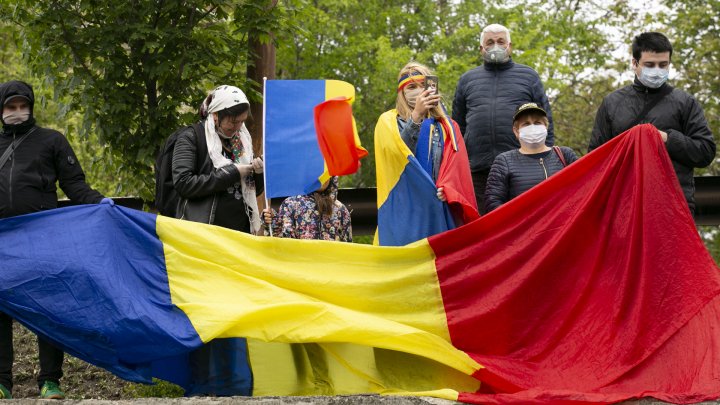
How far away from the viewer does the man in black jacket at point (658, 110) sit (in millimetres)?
6992

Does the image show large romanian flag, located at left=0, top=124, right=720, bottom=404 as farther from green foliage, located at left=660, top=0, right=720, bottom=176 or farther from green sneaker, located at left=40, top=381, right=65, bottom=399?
green foliage, located at left=660, top=0, right=720, bottom=176

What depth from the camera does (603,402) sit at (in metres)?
5.72

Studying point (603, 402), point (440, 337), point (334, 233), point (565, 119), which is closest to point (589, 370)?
point (603, 402)

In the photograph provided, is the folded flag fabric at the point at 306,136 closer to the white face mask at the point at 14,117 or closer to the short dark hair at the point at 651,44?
the white face mask at the point at 14,117

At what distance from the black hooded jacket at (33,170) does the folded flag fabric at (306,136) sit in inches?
44.7

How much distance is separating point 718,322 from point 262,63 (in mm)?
4406

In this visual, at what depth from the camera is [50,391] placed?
625 cm

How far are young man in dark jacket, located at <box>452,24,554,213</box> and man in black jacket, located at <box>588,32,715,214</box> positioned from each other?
18.8 inches

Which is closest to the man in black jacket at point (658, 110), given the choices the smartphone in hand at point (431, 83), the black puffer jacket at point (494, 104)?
the black puffer jacket at point (494, 104)

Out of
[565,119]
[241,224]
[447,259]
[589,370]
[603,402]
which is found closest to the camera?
[603,402]

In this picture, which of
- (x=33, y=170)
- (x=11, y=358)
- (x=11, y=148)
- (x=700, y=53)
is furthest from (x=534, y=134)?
(x=700, y=53)

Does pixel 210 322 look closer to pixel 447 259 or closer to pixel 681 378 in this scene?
pixel 447 259

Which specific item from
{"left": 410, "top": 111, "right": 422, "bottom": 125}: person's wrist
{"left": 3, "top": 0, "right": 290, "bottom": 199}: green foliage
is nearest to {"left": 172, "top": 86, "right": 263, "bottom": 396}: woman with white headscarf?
{"left": 410, "top": 111, "right": 422, "bottom": 125}: person's wrist

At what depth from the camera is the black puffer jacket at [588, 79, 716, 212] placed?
6883 mm
